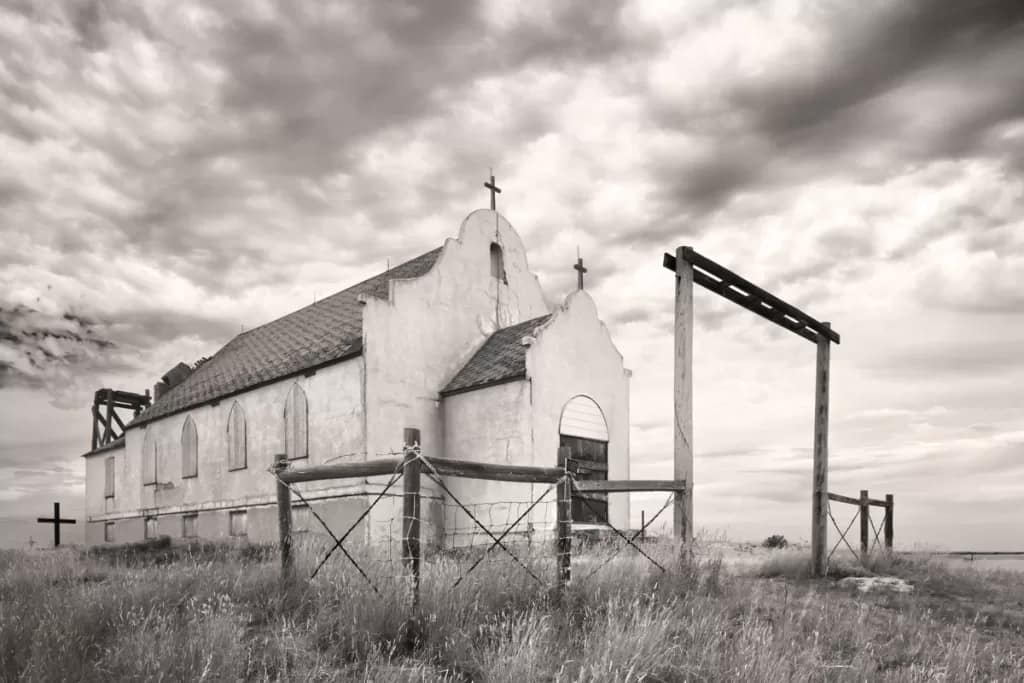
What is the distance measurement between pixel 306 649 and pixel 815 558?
11.6m

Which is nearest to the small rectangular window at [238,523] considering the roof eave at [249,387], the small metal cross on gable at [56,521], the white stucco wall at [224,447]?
the white stucco wall at [224,447]

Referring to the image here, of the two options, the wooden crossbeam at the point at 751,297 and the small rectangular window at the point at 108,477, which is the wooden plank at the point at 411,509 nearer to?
the wooden crossbeam at the point at 751,297

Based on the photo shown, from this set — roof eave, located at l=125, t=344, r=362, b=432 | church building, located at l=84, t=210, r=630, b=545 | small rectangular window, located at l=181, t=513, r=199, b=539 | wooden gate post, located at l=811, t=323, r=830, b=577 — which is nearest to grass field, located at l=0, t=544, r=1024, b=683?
wooden gate post, located at l=811, t=323, r=830, b=577

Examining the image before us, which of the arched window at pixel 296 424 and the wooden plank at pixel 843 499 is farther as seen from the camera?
the arched window at pixel 296 424

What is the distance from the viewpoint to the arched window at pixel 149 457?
2844 cm

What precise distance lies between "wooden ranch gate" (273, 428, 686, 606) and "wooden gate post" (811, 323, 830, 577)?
6296 mm

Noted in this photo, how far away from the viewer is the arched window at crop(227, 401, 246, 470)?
23609 millimetres

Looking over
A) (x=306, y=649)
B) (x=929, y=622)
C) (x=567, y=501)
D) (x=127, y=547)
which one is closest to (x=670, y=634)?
(x=567, y=501)

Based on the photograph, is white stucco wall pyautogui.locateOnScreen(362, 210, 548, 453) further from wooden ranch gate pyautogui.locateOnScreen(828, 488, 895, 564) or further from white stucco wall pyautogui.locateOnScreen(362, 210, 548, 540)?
wooden ranch gate pyautogui.locateOnScreen(828, 488, 895, 564)

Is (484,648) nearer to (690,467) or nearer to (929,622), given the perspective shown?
(690,467)

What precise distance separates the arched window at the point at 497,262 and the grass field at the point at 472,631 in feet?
43.6

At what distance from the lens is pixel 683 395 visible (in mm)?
12422

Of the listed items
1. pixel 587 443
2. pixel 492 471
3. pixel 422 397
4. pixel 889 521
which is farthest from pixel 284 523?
pixel 889 521

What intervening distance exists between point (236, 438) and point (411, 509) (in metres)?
17.9
